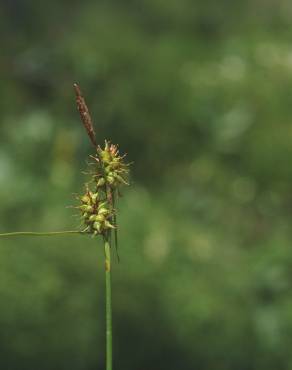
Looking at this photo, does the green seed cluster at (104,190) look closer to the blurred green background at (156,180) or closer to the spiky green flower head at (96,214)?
the spiky green flower head at (96,214)

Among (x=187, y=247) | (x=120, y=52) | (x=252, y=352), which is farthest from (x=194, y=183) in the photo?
(x=252, y=352)

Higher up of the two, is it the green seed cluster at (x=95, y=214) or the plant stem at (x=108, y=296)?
the green seed cluster at (x=95, y=214)

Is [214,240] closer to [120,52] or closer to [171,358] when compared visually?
[171,358]

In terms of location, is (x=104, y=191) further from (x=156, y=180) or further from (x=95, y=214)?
(x=156, y=180)

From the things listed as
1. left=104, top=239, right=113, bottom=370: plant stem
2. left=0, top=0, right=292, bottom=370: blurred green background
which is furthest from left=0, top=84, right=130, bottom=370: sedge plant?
left=0, top=0, right=292, bottom=370: blurred green background

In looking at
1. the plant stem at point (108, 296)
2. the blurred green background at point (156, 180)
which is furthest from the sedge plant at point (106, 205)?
the blurred green background at point (156, 180)

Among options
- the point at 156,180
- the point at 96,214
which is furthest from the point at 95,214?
the point at 156,180
